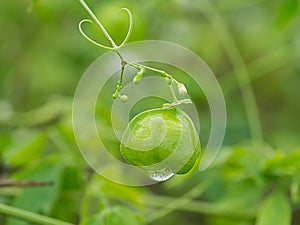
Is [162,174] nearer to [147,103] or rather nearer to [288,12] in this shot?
[288,12]

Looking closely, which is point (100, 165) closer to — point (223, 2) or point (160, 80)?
point (160, 80)

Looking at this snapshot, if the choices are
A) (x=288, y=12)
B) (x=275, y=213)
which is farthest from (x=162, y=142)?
(x=288, y=12)

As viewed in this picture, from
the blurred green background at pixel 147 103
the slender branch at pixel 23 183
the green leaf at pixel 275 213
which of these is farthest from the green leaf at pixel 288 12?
the slender branch at pixel 23 183

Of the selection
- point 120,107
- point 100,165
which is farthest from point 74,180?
point 120,107

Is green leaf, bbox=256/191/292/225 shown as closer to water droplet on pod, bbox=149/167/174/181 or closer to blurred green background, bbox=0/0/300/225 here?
blurred green background, bbox=0/0/300/225

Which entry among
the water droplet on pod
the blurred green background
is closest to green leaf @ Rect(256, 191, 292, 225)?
the blurred green background

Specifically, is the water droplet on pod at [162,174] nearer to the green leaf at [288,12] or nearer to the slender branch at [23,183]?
the slender branch at [23,183]
